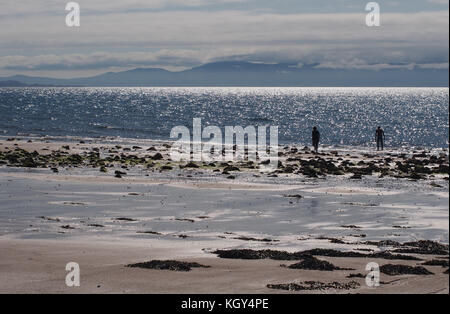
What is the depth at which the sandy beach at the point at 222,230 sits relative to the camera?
1413 centimetres

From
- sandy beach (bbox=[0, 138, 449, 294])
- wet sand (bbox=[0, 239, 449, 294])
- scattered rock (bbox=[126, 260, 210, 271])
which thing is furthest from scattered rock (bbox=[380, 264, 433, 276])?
scattered rock (bbox=[126, 260, 210, 271])

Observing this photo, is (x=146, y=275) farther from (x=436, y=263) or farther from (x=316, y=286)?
(x=436, y=263)

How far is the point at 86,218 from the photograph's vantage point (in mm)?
22672

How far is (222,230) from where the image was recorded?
2112 centimetres

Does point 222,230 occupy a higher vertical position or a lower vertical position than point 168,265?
lower

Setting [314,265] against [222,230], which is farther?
[222,230]

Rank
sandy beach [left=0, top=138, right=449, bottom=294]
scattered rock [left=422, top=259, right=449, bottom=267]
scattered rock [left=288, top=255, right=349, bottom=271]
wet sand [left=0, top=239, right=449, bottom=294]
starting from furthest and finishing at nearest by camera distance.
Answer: scattered rock [left=422, top=259, right=449, bottom=267] → scattered rock [left=288, top=255, right=349, bottom=271] → sandy beach [left=0, top=138, right=449, bottom=294] → wet sand [left=0, top=239, right=449, bottom=294]

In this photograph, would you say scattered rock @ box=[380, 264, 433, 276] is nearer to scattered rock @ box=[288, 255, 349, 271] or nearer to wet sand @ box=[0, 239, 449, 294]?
wet sand @ box=[0, 239, 449, 294]

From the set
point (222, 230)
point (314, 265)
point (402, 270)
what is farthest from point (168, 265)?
point (222, 230)

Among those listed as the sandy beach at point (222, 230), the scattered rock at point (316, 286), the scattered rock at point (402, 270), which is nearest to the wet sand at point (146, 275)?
the sandy beach at point (222, 230)

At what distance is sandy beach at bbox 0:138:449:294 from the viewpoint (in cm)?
1413

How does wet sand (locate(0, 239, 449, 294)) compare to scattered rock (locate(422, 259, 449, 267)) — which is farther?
scattered rock (locate(422, 259, 449, 267))
